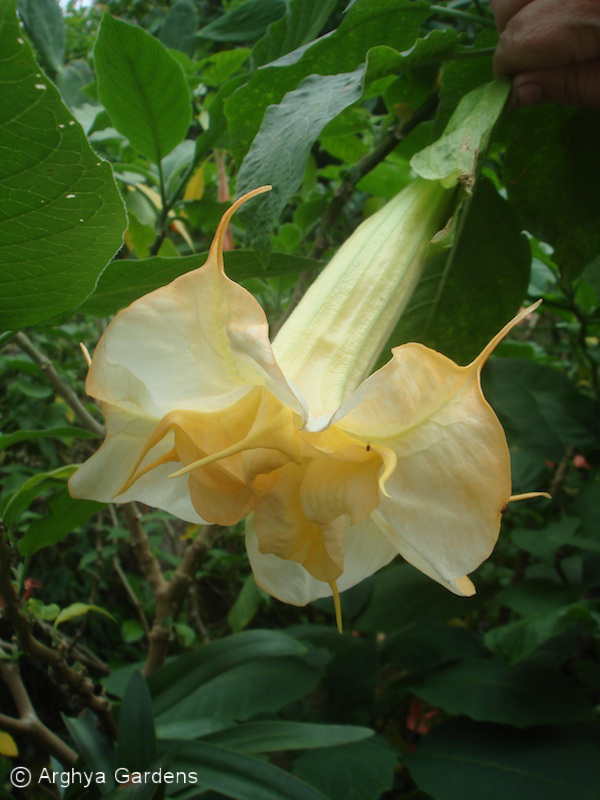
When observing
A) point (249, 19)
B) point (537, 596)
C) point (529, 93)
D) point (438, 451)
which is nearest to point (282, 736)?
point (537, 596)

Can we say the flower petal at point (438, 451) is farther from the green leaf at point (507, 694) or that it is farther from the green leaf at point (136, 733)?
the green leaf at point (507, 694)

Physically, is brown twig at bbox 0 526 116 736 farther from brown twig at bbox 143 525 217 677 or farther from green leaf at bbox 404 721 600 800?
green leaf at bbox 404 721 600 800

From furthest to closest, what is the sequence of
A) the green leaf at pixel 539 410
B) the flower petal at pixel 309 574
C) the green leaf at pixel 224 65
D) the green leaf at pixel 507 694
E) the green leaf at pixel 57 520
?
the green leaf at pixel 539 410, the green leaf at pixel 224 65, the green leaf at pixel 507 694, the green leaf at pixel 57 520, the flower petal at pixel 309 574

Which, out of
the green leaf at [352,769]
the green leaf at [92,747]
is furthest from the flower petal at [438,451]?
the green leaf at [352,769]

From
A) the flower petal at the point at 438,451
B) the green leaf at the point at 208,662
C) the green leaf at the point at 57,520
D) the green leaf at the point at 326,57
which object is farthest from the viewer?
the green leaf at the point at 208,662

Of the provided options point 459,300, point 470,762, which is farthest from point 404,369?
point 470,762

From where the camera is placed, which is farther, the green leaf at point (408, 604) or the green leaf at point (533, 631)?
the green leaf at point (408, 604)

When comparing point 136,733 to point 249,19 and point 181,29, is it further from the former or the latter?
point 181,29
